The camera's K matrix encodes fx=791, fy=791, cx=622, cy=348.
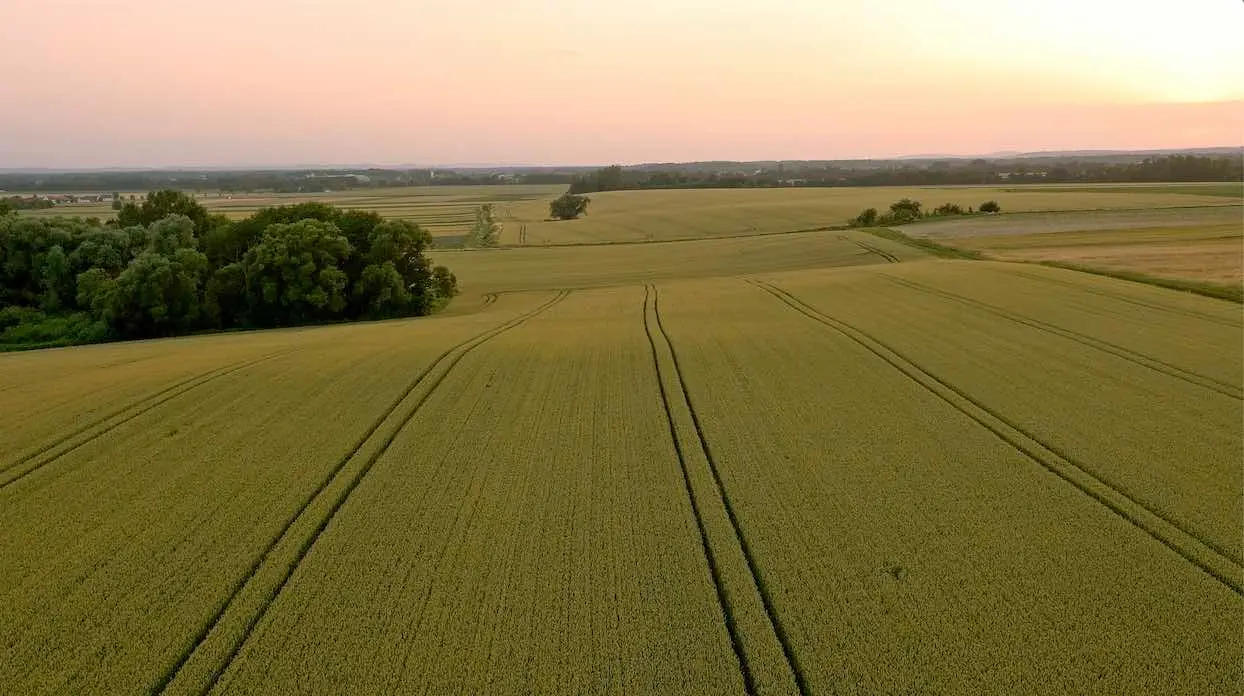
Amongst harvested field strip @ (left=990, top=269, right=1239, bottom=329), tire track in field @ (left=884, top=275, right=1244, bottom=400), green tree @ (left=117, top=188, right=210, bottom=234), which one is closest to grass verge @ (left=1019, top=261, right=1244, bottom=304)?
harvested field strip @ (left=990, top=269, right=1239, bottom=329)

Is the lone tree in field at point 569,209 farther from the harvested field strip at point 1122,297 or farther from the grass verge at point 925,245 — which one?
the harvested field strip at point 1122,297

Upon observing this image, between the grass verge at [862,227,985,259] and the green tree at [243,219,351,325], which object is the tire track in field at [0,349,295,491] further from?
the grass verge at [862,227,985,259]

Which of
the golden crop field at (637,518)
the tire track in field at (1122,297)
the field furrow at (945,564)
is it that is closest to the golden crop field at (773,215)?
the tire track in field at (1122,297)

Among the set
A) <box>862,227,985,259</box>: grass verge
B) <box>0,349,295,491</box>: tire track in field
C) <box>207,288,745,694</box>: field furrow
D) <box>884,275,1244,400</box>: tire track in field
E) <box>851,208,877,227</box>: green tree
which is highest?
<box>851,208,877,227</box>: green tree

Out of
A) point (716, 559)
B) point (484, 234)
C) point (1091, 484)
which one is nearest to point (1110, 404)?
point (1091, 484)

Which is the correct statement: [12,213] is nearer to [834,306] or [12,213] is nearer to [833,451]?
[834,306]

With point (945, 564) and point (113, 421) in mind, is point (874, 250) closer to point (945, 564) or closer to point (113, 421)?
point (945, 564)
